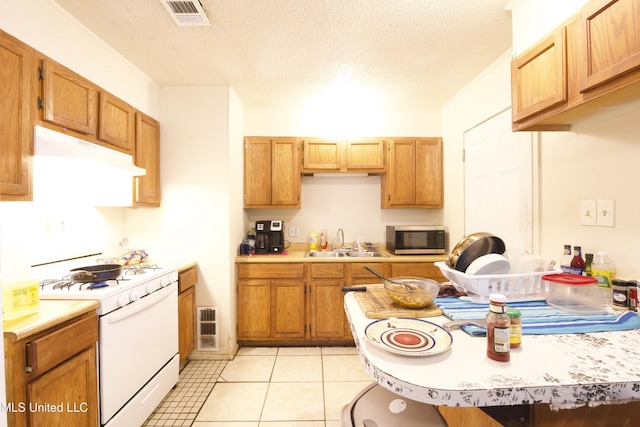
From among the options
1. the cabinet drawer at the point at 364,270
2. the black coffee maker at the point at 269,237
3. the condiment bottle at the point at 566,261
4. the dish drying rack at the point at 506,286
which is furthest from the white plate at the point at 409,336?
the black coffee maker at the point at 269,237

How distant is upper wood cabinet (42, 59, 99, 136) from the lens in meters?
1.38

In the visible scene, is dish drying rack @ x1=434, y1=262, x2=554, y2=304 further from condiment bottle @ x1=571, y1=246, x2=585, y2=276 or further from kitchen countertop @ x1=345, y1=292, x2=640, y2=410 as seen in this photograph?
kitchen countertop @ x1=345, y1=292, x2=640, y2=410

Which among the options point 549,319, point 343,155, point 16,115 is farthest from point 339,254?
point 16,115

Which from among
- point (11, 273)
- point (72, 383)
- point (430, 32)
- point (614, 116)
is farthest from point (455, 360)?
point (430, 32)

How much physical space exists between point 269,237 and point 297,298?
26.5 inches

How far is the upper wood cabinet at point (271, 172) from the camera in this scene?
2846mm

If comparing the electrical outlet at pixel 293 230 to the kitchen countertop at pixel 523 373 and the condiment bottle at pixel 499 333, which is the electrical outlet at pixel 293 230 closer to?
the kitchen countertop at pixel 523 373

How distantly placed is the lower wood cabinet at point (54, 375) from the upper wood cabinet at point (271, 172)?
1754 millimetres

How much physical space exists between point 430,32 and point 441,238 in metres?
1.82

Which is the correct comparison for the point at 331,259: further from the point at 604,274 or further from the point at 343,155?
the point at 604,274

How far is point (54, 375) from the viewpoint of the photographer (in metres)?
1.11

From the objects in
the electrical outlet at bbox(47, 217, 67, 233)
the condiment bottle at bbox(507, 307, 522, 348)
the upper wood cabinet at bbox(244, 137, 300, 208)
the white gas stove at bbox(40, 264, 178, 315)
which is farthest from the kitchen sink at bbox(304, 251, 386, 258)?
the condiment bottle at bbox(507, 307, 522, 348)

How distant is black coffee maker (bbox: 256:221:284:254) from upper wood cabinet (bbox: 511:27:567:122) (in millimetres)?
2106

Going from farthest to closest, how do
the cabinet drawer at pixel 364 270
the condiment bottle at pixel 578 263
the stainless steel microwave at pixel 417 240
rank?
the stainless steel microwave at pixel 417 240, the cabinet drawer at pixel 364 270, the condiment bottle at pixel 578 263
